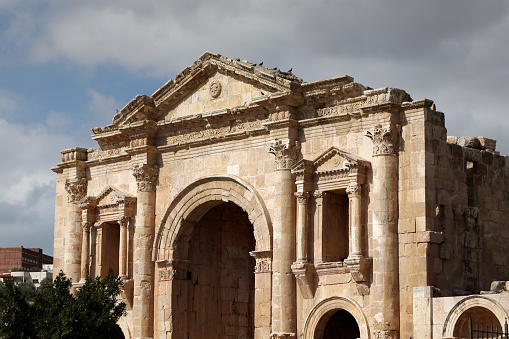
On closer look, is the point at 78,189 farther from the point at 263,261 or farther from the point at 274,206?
the point at 274,206

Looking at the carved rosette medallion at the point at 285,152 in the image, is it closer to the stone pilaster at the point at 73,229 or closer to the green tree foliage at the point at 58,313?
A: the green tree foliage at the point at 58,313

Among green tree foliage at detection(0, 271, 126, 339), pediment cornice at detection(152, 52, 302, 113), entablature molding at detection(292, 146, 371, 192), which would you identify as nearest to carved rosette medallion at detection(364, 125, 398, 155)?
entablature molding at detection(292, 146, 371, 192)

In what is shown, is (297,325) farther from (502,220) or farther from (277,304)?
(502,220)

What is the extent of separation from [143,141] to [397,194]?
29.2 ft

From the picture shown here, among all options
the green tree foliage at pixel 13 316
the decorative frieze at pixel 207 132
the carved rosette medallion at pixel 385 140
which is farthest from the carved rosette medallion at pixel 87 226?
the carved rosette medallion at pixel 385 140

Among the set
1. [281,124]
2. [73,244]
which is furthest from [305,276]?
[73,244]

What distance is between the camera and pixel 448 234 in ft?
73.9

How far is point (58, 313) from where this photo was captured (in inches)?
940

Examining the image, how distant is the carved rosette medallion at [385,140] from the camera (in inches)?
888

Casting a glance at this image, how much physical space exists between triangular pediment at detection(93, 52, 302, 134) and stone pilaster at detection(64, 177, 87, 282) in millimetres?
2251

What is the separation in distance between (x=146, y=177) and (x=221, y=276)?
382cm

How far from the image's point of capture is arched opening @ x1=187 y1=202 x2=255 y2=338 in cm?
2838

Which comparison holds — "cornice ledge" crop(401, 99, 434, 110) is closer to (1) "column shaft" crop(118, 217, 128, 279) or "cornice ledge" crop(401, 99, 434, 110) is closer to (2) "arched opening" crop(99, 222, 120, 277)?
(1) "column shaft" crop(118, 217, 128, 279)

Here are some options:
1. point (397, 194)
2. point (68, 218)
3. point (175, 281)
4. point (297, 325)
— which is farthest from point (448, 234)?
point (68, 218)
